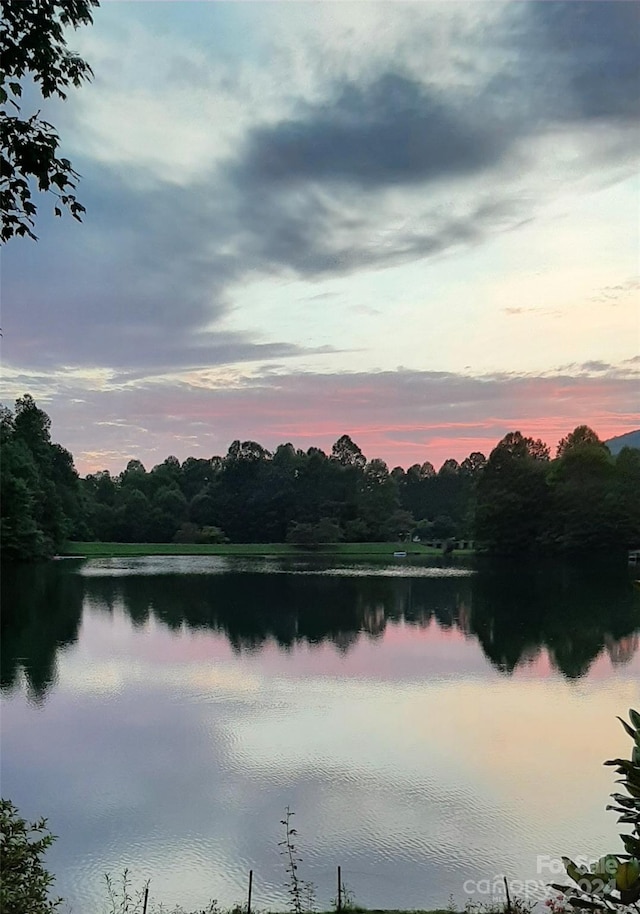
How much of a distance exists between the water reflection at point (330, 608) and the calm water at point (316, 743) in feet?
0.57

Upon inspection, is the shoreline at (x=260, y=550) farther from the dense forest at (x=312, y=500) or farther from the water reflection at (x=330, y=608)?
the water reflection at (x=330, y=608)

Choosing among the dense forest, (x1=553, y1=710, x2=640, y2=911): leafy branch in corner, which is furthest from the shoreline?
(x1=553, y1=710, x2=640, y2=911): leafy branch in corner

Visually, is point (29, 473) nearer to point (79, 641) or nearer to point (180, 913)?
point (79, 641)

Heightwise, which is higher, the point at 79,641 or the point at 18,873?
the point at 18,873

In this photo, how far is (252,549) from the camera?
205 feet

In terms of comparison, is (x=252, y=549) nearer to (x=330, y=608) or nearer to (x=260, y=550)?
(x=260, y=550)

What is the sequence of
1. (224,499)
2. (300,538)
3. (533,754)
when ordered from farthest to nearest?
(224,499)
(300,538)
(533,754)

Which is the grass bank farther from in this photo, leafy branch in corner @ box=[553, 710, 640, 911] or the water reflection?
leafy branch in corner @ box=[553, 710, 640, 911]

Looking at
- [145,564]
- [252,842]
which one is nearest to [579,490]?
[145,564]

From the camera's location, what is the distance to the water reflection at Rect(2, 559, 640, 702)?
18297 mm

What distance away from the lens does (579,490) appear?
55.5 metres

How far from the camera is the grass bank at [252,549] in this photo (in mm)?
58275

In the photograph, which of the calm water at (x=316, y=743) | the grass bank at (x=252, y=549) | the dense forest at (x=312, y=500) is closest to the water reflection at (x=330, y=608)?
the calm water at (x=316, y=743)

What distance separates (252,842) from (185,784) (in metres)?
1.90
